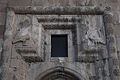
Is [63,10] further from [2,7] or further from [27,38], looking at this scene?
[2,7]

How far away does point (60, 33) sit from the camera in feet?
24.1

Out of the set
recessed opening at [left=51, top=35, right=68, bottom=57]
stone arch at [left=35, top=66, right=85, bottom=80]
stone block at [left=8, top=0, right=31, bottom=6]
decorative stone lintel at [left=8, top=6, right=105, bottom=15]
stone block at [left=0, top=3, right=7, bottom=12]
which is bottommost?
stone arch at [left=35, top=66, right=85, bottom=80]

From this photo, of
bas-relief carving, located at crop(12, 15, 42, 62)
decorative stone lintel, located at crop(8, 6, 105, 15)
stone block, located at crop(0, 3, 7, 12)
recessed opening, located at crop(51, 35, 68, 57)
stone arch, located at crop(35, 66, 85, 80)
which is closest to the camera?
stone arch, located at crop(35, 66, 85, 80)

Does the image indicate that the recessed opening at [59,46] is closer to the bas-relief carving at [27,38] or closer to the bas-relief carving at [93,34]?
the bas-relief carving at [27,38]

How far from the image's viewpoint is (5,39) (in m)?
6.90

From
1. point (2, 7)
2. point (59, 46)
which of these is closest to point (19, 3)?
point (2, 7)

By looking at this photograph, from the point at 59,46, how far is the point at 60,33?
0.45 meters

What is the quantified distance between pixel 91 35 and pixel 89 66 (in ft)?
3.20

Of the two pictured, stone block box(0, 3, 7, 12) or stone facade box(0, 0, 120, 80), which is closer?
stone facade box(0, 0, 120, 80)

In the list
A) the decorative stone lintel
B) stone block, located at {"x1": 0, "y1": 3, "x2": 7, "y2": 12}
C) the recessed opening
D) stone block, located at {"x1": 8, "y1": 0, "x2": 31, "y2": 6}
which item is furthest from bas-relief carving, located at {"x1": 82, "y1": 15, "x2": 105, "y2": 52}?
stone block, located at {"x1": 0, "y1": 3, "x2": 7, "y2": 12}

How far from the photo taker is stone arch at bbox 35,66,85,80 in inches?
258

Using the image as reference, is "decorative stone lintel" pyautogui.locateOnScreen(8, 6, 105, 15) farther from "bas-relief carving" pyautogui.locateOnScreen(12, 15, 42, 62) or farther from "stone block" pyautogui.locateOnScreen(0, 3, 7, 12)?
"stone block" pyautogui.locateOnScreen(0, 3, 7, 12)

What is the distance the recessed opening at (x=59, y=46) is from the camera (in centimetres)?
709

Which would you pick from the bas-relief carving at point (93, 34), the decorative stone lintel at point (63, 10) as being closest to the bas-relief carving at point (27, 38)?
the decorative stone lintel at point (63, 10)
